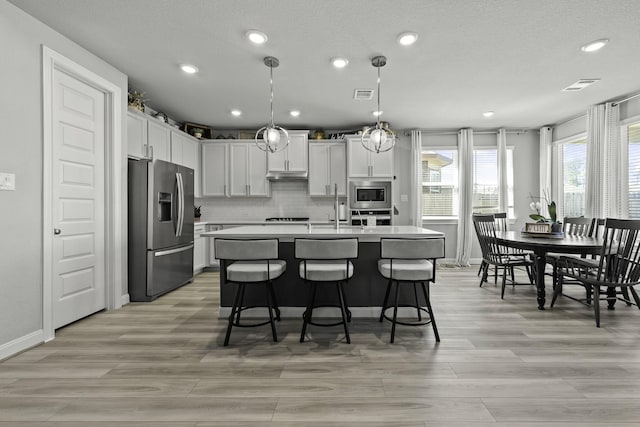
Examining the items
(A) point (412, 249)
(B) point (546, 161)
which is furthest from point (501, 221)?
(A) point (412, 249)

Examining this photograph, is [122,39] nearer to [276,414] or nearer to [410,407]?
[276,414]

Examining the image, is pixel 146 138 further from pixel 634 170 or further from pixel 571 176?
pixel 571 176

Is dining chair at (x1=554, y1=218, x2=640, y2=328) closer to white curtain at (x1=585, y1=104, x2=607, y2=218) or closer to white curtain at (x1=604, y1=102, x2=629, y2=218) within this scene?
white curtain at (x1=604, y1=102, x2=629, y2=218)

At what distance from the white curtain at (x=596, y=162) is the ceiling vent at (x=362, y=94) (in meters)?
3.42

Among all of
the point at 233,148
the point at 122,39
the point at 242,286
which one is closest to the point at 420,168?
the point at 233,148

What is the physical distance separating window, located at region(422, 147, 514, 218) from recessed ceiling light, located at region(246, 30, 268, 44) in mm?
4353

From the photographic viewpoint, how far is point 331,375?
2100 mm

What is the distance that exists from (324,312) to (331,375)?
1.05 meters

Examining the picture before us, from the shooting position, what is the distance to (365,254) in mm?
3123

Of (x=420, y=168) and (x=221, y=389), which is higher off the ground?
(x=420, y=168)

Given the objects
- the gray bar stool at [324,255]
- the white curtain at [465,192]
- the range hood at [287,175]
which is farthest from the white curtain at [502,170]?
the gray bar stool at [324,255]

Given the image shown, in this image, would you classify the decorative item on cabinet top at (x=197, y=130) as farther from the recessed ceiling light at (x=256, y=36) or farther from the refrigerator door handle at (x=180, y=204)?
the recessed ceiling light at (x=256, y=36)

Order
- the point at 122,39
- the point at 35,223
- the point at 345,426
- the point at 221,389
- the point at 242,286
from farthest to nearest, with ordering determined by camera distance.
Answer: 1. the point at 122,39
2. the point at 242,286
3. the point at 35,223
4. the point at 221,389
5. the point at 345,426

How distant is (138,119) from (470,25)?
151 inches
